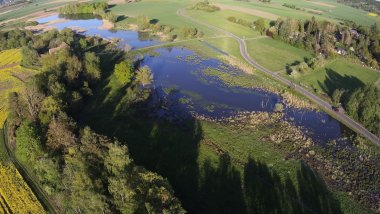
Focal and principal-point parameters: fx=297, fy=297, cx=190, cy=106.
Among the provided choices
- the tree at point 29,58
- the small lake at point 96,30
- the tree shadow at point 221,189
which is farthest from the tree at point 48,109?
the small lake at point 96,30

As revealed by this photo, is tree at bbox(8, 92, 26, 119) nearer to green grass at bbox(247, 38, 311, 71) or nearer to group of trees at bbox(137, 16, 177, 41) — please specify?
green grass at bbox(247, 38, 311, 71)

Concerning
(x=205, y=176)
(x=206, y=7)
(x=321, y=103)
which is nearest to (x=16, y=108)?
(x=205, y=176)

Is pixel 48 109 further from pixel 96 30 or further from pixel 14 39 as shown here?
pixel 96 30

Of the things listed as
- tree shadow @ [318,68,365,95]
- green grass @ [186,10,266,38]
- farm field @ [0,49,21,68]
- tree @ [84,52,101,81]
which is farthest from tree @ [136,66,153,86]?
green grass @ [186,10,266,38]

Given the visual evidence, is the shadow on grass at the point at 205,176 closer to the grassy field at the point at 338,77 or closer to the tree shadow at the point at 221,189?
the tree shadow at the point at 221,189

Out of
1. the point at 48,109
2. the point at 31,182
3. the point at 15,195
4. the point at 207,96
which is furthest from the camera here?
the point at 207,96
